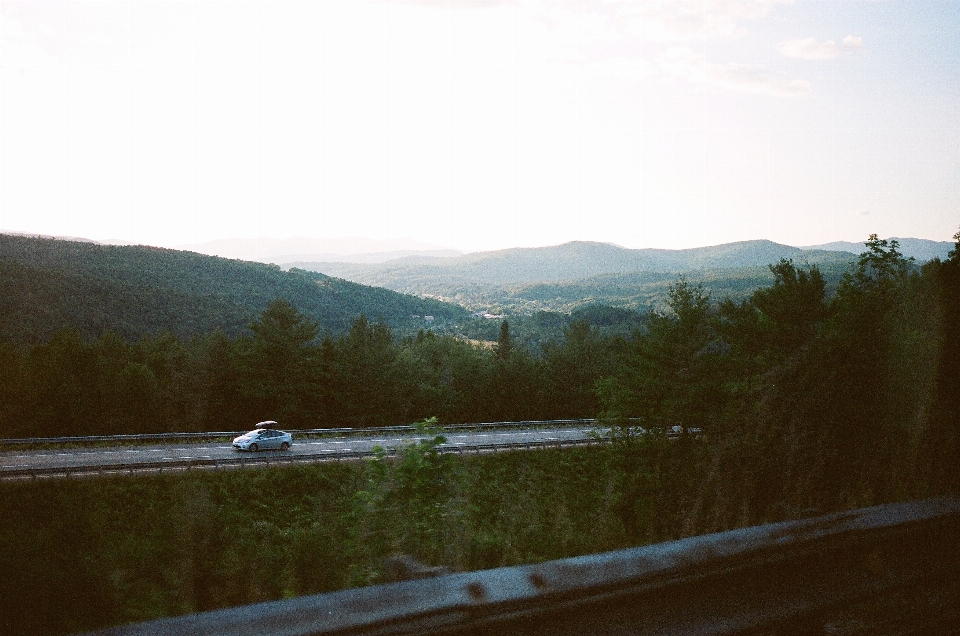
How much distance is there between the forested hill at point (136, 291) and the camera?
47656 millimetres

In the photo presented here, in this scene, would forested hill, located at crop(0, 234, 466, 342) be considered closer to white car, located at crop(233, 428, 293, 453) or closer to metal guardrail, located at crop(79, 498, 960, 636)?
white car, located at crop(233, 428, 293, 453)

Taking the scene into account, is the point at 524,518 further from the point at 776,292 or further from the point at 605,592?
the point at 776,292

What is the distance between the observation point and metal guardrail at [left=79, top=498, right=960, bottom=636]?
69.2 inches

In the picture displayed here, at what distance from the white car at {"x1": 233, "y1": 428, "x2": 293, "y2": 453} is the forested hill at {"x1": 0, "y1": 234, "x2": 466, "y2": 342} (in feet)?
55.8

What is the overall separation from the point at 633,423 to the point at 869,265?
10.6 m

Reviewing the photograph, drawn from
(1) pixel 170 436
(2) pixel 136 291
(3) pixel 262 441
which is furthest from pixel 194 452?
(2) pixel 136 291

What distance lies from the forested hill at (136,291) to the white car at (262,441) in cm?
Result: 1702

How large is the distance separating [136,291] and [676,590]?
82.4 metres

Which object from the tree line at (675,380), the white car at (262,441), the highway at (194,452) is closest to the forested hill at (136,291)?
the tree line at (675,380)

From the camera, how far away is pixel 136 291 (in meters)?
74.0

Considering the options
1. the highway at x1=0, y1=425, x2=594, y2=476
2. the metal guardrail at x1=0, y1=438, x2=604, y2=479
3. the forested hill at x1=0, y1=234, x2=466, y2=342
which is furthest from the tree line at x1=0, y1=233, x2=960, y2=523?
the forested hill at x1=0, y1=234, x2=466, y2=342

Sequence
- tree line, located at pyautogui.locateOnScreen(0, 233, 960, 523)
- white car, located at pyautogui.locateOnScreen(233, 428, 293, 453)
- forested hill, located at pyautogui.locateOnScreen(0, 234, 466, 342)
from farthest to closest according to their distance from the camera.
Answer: forested hill, located at pyautogui.locateOnScreen(0, 234, 466, 342)
white car, located at pyautogui.locateOnScreen(233, 428, 293, 453)
tree line, located at pyautogui.locateOnScreen(0, 233, 960, 523)

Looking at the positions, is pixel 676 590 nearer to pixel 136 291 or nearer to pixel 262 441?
pixel 262 441

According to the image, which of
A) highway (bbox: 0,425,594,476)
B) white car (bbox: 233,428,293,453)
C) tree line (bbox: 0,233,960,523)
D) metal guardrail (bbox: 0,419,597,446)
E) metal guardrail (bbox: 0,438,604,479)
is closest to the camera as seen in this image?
tree line (bbox: 0,233,960,523)
